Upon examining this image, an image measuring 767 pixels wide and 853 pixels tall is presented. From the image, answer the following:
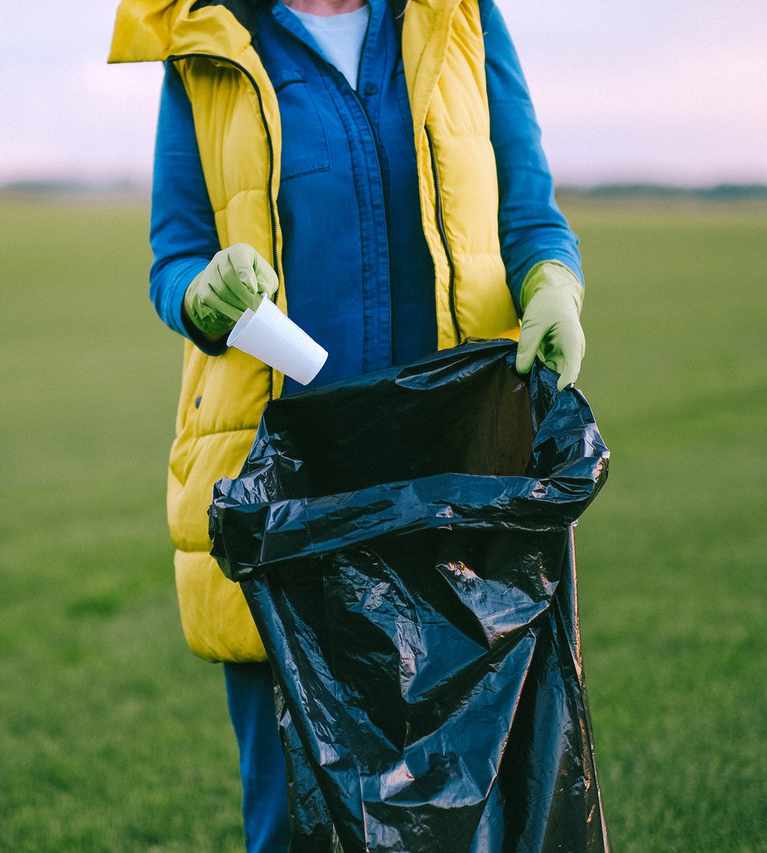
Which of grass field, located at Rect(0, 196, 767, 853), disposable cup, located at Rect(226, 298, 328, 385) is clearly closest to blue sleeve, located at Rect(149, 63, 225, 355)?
disposable cup, located at Rect(226, 298, 328, 385)

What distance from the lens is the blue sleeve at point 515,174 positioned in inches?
70.0

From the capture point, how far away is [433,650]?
56.0 inches

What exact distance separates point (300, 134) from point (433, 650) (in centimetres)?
81

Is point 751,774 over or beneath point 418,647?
beneath

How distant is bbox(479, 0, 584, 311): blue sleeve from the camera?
1.78 meters

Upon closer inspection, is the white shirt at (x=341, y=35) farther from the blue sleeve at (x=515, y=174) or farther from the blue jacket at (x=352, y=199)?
the blue sleeve at (x=515, y=174)

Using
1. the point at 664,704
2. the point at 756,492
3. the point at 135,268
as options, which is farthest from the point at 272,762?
the point at 135,268

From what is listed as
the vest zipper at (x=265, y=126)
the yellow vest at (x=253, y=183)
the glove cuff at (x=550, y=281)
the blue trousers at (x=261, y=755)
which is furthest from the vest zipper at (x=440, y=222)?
the blue trousers at (x=261, y=755)

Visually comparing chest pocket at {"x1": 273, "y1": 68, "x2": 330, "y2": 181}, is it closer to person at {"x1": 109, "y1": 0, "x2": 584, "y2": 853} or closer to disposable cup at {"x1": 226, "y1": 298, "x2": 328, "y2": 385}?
person at {"x1": 109, "y1": 0, "x2": 584, "y2": 853}

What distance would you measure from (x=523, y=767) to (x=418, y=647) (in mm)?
219

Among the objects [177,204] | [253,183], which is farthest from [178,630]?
[253,183]

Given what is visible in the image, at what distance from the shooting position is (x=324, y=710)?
56.4 inches

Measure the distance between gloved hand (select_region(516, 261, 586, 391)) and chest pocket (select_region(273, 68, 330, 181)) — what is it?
1.28ft

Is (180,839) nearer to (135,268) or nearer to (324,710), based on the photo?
(324,710)
